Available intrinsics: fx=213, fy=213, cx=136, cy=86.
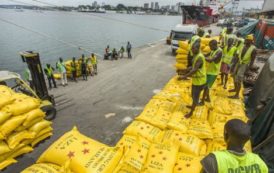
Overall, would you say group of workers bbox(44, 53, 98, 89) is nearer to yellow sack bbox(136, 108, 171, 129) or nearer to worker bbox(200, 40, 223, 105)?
yellow sack bbox(136, 108, 171, 129)

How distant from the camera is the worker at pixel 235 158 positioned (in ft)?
5.90

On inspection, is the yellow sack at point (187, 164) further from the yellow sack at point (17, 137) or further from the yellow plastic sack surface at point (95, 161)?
the yellow sack at point (17, 137)

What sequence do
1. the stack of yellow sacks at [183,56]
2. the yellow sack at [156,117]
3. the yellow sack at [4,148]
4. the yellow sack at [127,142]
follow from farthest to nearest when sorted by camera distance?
the stack of yellow sacks at [183,56]
the yellow sack at [156,117]
the yellow sack at [4,148]
the yellow sack at [127,142]

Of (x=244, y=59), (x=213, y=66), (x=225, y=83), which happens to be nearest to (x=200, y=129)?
(x=213, y=66)

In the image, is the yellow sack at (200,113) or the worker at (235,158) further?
the yellow sack at (200,113)

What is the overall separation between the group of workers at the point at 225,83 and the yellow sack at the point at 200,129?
351mm

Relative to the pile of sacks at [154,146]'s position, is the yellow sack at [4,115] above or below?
above

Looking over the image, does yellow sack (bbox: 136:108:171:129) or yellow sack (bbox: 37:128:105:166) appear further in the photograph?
yellow sack (bbox: 136:108:171:129)

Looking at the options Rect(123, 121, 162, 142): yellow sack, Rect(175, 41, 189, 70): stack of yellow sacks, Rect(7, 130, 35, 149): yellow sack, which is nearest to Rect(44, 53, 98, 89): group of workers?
Rect(175, 41, 189, 70): stack of yellow sacks

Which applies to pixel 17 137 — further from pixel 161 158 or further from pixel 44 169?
pixel 161 158

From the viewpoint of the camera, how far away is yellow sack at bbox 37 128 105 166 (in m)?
3.42

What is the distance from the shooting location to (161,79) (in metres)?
11.8

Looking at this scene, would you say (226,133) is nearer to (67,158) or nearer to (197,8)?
(67,158)

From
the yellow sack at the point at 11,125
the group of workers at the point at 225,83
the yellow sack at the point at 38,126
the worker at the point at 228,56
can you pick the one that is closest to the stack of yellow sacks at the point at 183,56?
the group of workers at the point at 225,83
